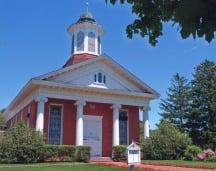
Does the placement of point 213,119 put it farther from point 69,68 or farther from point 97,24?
point 69,68

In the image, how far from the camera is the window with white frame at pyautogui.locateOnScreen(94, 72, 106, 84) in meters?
27.9

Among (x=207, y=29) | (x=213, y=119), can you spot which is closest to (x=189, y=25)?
(x=207, y=29)

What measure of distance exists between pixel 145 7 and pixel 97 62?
23.7 m

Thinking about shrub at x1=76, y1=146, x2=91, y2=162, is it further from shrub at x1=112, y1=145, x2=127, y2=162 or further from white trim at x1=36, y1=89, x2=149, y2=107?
white trim at x1=36, y1=89, x2=149, y2=107

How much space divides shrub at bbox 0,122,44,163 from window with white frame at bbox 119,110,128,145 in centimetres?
747

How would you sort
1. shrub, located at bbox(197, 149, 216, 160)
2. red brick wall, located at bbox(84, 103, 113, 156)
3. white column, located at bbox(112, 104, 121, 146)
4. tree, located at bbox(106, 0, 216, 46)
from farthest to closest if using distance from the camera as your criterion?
red brick wall, located at bbox(84, 103, 113, 156) → white column, located at bbox(112, 104, 121, 146) → shrub, located at bbox(197, 149, 216, 160) → tree, located at bbox(106, 0, 216, 46)

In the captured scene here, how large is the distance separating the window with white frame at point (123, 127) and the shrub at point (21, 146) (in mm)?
7472

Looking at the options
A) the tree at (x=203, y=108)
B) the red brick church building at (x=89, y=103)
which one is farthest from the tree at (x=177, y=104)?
the red brick church building at (x=89, y=103)

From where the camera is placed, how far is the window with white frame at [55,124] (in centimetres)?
2647

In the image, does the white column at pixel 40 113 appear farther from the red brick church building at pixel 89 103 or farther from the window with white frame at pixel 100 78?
the window with white frame at pixel 100 78

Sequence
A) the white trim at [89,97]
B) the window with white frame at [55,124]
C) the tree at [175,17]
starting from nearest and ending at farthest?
the tree at [175,17], the white trim at [89,97], the window with white frame at [55,124]

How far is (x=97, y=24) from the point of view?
31609 mm

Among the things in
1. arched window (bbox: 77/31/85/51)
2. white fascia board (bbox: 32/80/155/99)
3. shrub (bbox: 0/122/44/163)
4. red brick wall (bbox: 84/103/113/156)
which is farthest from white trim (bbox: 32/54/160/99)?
shrub (bbox: 0/122/44/163)

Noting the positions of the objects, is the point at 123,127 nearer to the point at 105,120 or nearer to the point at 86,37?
the point at 105,120
